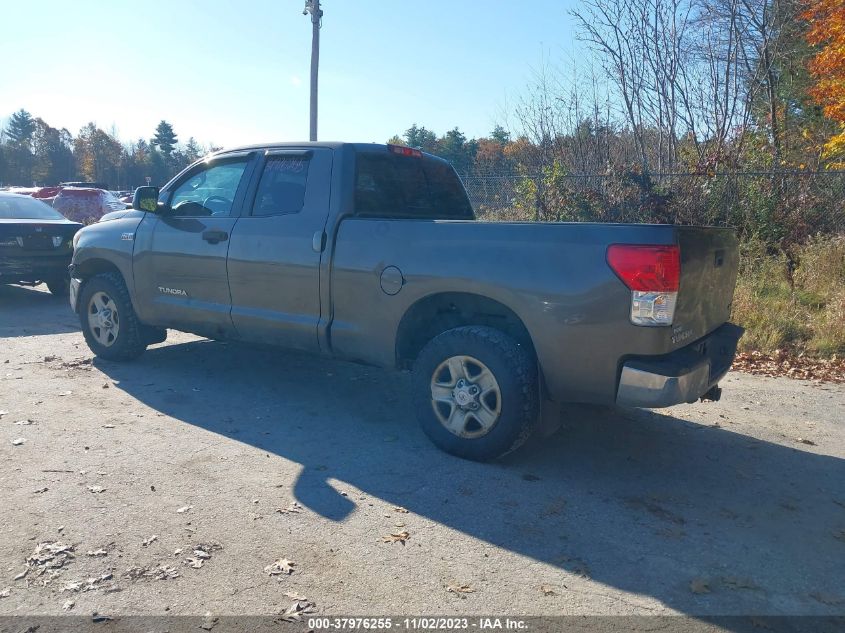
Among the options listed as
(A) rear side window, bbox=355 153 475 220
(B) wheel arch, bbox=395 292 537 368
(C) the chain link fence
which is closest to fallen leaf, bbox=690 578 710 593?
(B) wheel arch, bbox=395 292 537 368

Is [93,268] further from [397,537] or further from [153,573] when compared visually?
[397,537]

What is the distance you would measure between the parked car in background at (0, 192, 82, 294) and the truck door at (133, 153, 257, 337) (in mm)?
4580

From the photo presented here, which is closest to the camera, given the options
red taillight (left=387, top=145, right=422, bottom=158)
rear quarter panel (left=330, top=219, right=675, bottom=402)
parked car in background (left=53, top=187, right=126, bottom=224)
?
rear quarter panel (left=330, top=219, right=675, bottom=402)

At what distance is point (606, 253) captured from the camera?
380 cm

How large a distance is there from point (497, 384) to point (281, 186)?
2.46 metres

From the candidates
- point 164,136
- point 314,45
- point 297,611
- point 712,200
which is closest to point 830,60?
point 712,200

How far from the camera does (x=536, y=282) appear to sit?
4.04 m

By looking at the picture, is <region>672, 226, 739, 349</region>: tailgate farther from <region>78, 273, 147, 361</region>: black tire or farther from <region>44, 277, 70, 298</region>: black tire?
<region>44, 277, 70, 298</region>: black tire

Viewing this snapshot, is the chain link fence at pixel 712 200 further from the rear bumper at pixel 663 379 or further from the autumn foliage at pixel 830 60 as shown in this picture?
the rear bumper at pixel 663 379

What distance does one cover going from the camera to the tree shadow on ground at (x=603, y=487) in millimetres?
3213

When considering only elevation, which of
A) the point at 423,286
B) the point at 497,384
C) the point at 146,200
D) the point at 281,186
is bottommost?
the point at 497,384

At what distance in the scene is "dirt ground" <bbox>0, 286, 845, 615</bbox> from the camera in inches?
119

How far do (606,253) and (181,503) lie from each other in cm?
265

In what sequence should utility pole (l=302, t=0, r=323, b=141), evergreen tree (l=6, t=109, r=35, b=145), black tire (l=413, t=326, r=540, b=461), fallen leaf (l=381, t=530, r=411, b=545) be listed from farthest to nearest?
evergreen tree (l=6, t=109, r=35, b=145) → utility pole (l=302, t=0, r=323, b=141) → black tire (l=413, t=326, r=540, b=461) → fallen leaf (l=381, t=530, r=411, b=545)
